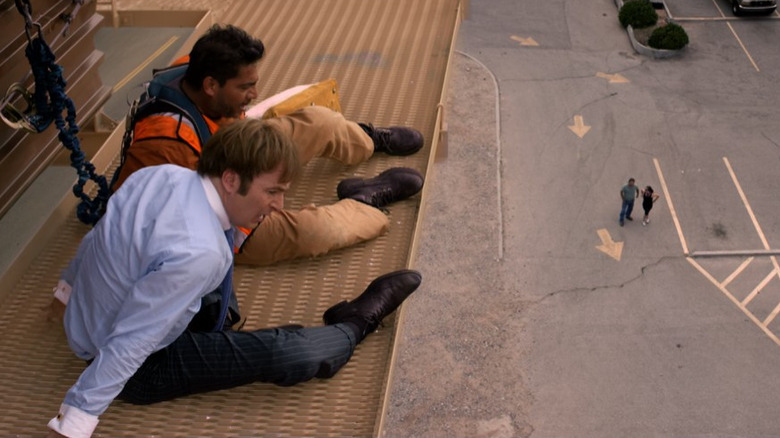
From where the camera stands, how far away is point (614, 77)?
680 inches

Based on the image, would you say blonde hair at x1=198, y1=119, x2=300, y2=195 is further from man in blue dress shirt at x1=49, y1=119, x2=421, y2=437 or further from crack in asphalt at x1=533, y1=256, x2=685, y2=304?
crack in asphalt at x1=533, y1=256, x2=685, y2=304

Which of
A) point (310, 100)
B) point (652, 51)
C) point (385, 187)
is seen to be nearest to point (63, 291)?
point (385, 187)

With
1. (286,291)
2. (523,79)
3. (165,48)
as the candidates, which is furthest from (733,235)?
(286,291)

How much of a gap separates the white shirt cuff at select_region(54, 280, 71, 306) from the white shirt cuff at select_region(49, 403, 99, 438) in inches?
30.6

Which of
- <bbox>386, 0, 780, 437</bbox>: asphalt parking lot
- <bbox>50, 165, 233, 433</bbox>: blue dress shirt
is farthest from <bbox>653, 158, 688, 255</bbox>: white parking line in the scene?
<bbox>50, 165, 233, 433</bbox>: blue dress shirt

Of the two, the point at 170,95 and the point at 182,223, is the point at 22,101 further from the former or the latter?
the point at 182,223

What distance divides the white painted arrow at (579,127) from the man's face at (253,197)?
12.4 m

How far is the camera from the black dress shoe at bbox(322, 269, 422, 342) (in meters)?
4.62

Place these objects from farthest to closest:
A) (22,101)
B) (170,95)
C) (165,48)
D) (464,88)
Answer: (464,88) → (165,48) → (22,101) → (170,95)

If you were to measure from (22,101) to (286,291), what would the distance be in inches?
85.4

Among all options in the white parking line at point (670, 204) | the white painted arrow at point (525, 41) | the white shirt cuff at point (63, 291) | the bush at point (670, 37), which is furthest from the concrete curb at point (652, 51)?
the white shirt cuff at point (63, 291)

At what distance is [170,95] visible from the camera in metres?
4.77

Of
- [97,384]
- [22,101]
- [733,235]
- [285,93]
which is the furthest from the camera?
[733,235]

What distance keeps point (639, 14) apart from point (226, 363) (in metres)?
16.6
